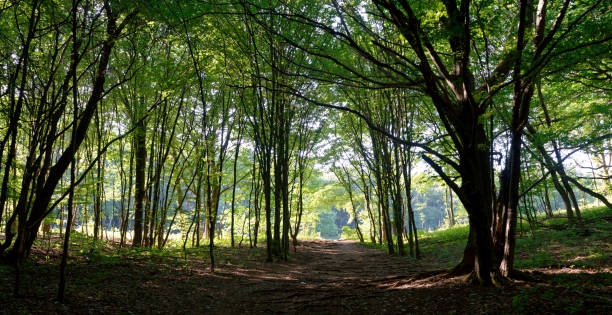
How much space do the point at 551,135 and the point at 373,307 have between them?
6.05 meters

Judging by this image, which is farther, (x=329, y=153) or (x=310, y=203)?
(x=310, y=203)

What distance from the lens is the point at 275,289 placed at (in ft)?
20.4

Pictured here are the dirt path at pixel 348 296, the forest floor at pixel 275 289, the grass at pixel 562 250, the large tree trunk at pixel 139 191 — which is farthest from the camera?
the large tree trunk at pixel 139 191

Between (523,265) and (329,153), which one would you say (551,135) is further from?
(329,153)

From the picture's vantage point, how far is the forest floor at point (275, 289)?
3.64 metres

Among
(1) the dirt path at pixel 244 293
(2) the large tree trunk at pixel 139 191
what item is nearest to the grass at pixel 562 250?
(1) the dirt path at pixel 244 293

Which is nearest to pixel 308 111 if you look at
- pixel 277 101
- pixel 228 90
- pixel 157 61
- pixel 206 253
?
pixel 277 101

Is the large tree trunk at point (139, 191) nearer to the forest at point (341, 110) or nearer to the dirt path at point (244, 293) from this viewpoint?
the forest at point (341, 110)

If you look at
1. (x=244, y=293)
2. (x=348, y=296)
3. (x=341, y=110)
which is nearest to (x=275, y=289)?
(x=244, y=293)

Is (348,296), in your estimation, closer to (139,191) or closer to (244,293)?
(244,293)

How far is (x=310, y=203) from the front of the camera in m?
24.1

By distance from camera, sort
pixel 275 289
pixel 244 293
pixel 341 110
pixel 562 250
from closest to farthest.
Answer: pixel 244 293, pixel 275 289, pixel 341 110, pixel 562 250

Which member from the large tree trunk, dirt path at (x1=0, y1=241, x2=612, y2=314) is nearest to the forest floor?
dirt path at (x1=0, y1=241, x2=612, y2=314)

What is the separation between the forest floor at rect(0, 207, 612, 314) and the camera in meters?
3.64
